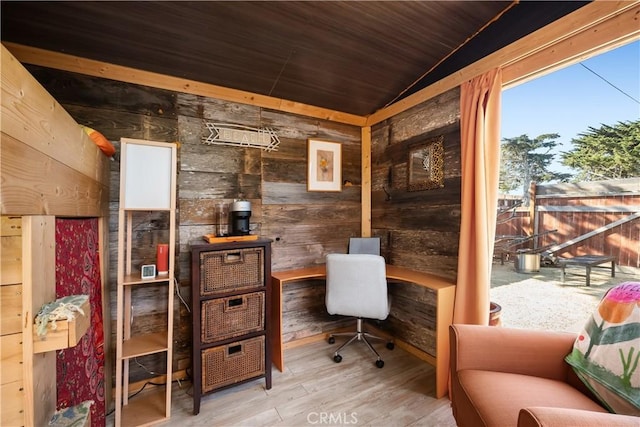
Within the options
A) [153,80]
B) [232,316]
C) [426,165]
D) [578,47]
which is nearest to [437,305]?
[426,165]

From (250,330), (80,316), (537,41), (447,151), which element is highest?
(537,41)

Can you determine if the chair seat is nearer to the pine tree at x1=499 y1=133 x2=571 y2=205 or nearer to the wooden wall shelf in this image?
the pine tree at x1=499 y1=133 x2=571 y2=205

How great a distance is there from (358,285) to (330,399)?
2.66ft

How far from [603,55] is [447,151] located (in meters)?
0.95

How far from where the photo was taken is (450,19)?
1.66 metres

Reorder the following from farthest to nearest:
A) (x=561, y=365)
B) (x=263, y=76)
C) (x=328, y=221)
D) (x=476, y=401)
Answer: (x=328, y=221), (x=263, y=76), (x=561, y=365), (x=476, y=401)

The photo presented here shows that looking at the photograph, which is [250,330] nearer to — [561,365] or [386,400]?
[386,400]

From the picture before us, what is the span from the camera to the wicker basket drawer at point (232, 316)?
1.73 m

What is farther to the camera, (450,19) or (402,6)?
(450,19)

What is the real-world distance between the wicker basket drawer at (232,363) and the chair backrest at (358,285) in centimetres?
69

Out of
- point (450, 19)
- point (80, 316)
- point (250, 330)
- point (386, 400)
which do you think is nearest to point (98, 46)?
point (80, 316)

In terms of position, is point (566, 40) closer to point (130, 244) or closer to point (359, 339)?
point (359, 339)


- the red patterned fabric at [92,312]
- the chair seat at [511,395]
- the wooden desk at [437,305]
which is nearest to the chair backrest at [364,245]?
the wooden desk at [437,305]

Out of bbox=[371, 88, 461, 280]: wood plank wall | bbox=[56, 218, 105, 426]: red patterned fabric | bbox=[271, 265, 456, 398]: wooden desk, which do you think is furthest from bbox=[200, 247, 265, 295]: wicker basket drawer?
bbox=[371, 88, 461, 280]: wood plank wall
